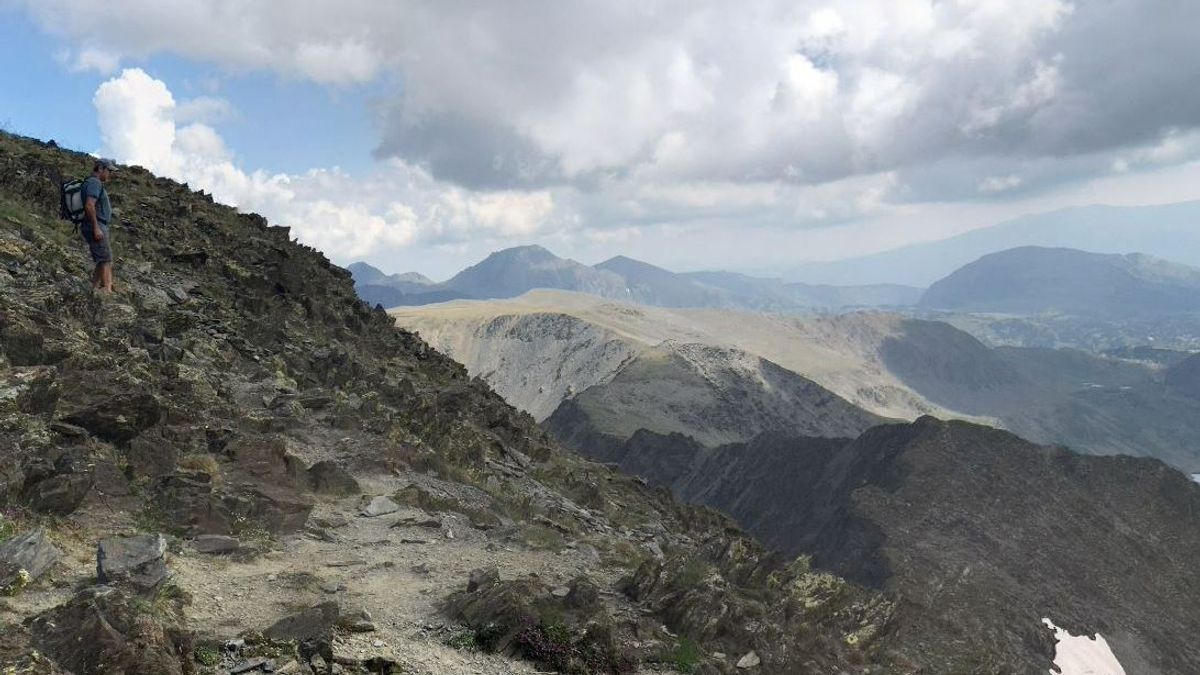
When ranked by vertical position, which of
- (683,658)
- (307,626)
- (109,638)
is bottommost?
(683,658)

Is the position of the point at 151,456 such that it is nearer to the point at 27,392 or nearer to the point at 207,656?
the point at 27,392

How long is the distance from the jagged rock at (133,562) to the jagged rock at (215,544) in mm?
1827

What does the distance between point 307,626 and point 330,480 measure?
28.6ft

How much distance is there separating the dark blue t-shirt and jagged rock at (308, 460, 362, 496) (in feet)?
28.7

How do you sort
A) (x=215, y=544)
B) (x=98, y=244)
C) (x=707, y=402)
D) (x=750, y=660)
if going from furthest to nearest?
(x=707, y=402) < (x=98, y=244) < (x=750, y=660) < (x=215, y=544)

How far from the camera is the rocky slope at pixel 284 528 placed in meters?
10.0

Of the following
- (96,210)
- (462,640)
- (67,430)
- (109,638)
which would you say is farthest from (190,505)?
(96,210)

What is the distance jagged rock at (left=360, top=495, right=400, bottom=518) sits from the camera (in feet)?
57.4

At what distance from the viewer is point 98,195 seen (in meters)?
19.7

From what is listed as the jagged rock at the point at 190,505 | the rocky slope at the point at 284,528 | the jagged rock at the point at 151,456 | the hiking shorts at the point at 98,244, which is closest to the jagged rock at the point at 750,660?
the rocky slope at the point at 284,528

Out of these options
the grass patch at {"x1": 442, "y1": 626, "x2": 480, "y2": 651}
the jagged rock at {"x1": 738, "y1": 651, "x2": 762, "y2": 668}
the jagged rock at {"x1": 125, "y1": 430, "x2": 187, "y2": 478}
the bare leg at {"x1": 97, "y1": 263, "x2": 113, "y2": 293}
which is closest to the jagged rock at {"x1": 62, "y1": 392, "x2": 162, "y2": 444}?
the jagged rock at {"x1": 125, "y1": 430, "x2": 187, "y2": 478}

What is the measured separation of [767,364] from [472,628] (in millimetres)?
180568

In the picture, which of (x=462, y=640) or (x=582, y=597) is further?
(x=582, y=597)

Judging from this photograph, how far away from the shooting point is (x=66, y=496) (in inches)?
485
